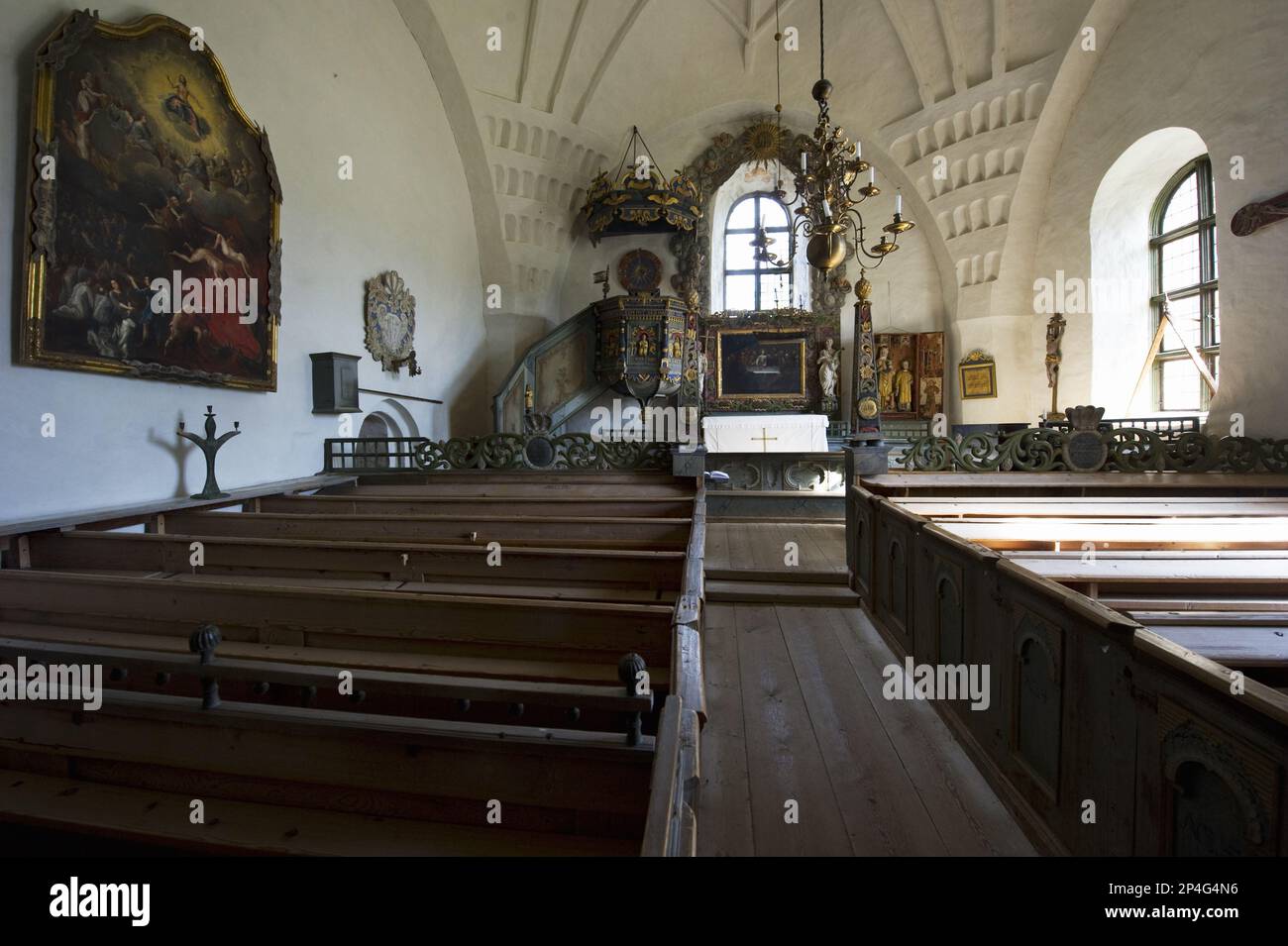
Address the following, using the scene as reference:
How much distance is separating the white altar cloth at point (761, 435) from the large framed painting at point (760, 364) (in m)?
1.59

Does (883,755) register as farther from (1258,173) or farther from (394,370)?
(1258,173)

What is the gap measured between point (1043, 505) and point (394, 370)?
7.04 meters

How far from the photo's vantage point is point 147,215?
14.9ft

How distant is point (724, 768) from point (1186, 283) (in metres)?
10.0

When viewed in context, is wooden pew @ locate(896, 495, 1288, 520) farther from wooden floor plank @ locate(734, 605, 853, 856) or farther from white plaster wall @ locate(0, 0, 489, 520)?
white plaster wall @ locate(0, 0, 489, 520)

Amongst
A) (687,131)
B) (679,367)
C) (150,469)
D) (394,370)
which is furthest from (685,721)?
(687,131)

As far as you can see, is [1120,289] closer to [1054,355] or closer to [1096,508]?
[1054,355]

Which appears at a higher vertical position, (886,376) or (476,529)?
(886,376)

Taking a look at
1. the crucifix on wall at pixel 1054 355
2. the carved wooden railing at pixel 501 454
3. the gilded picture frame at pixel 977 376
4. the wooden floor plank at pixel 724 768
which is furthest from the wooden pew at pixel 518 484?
the gilded picture frame at pixel 977 376

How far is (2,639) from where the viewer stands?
1627mm

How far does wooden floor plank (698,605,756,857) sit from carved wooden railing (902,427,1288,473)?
10.1 ft

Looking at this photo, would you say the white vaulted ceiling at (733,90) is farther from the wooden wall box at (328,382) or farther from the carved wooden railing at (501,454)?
the carved wooden railing at (501,454)

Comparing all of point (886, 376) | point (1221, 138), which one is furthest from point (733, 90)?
point (1221, 138)

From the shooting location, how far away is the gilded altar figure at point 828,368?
1098cm
